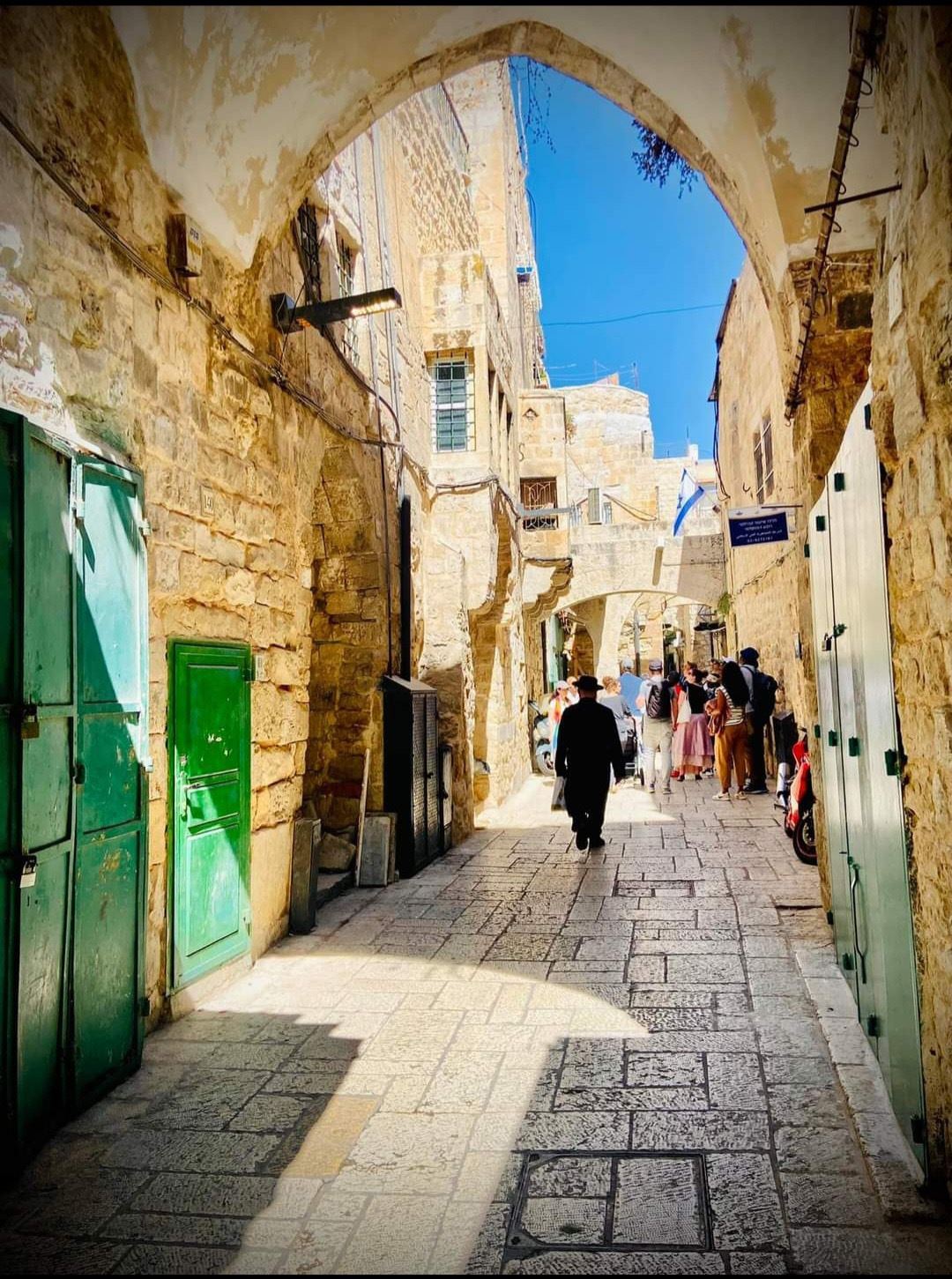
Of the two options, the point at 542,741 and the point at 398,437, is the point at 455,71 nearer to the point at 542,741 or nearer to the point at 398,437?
the point at 398,437

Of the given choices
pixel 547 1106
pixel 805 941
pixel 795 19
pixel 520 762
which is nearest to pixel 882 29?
pixel 795 19

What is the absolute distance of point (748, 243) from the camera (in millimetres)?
5473

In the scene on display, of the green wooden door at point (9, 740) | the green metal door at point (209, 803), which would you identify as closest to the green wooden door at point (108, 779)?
the green wooden door at point (9, 740)

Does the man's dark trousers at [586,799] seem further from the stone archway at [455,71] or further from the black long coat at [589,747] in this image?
the stone archway at [455,71]

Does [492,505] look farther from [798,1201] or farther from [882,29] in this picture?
[798,1201]

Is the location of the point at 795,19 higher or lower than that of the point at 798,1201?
higher

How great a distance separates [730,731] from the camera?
10633mm

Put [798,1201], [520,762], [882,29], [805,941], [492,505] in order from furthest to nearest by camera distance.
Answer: [520,762] → [492,505] → [805,941] → [882,29] → [798,1201]

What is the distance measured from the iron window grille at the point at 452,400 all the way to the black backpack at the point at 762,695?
444 cm

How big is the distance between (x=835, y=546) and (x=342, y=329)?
478cm

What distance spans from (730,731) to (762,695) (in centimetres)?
60

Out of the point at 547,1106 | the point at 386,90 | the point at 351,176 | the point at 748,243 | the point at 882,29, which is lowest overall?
the point at 547,1106

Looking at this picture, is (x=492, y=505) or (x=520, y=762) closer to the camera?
(x=492, y=505)

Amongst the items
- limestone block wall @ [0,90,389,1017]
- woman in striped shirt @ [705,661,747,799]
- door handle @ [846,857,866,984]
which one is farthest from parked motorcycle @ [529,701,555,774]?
door handle @ [846,857,866,984]
